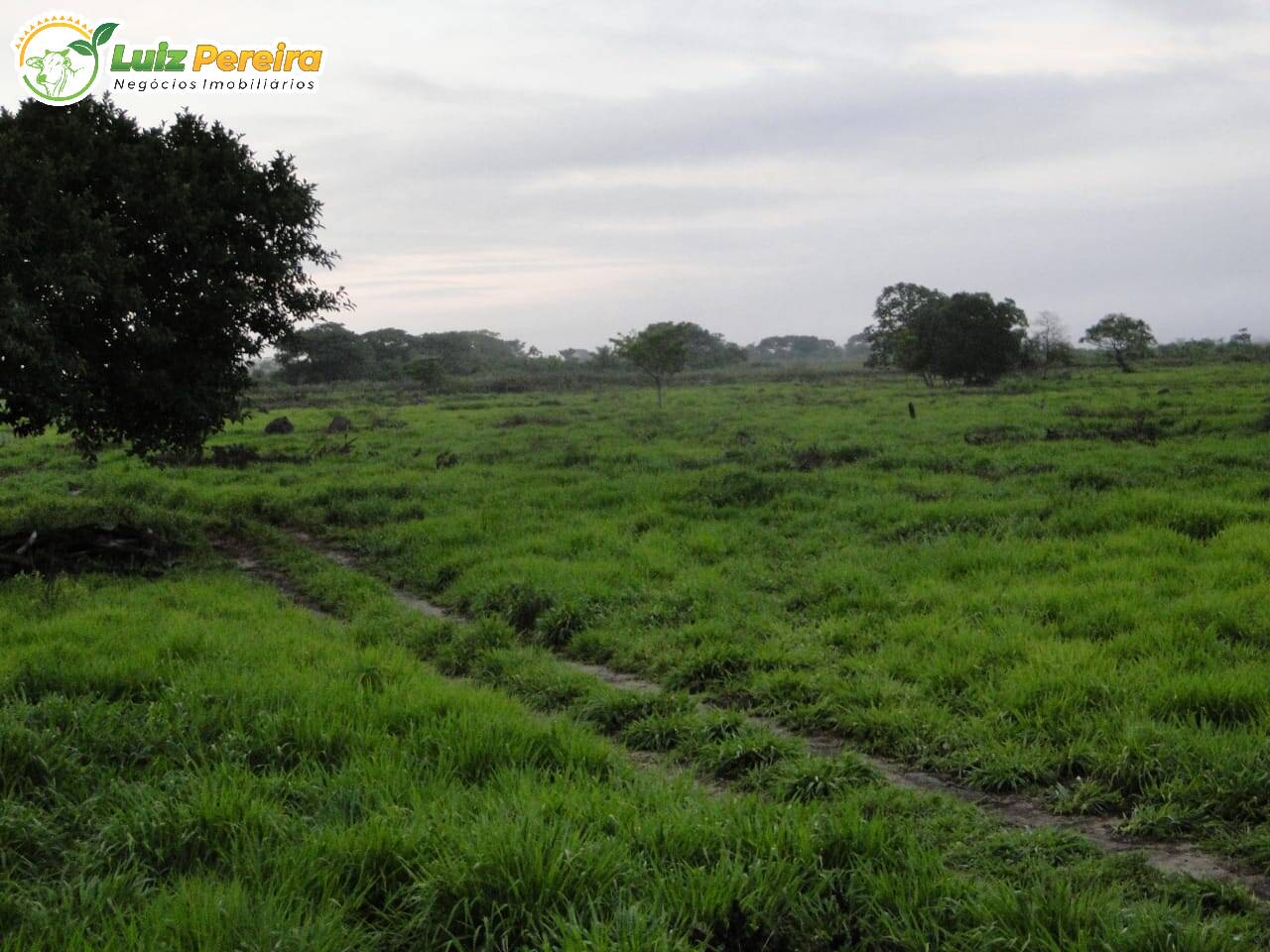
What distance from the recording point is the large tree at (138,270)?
10.4 metres

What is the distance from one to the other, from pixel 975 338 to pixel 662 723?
44050mm

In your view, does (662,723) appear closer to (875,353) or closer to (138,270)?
(138,270)

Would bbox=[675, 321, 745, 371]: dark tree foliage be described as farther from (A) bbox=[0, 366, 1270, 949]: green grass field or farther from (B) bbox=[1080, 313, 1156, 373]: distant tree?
(A) bbox=[0, 366, 1270, 949]: green grass field

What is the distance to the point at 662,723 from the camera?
6.18m

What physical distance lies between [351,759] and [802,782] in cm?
266

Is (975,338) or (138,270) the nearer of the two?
(138,270)

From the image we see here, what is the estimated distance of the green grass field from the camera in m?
3.62

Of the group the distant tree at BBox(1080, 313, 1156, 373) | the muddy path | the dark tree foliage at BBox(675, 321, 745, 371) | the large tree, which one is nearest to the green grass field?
the muddy path

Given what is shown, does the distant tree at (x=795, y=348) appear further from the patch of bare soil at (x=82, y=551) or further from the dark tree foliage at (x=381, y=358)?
the patch of bare soil at (x=82, y=551)

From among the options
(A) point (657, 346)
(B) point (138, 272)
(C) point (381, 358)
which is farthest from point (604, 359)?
(B) point (138, 272)

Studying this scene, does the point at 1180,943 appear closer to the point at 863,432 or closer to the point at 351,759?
the point at 351,759

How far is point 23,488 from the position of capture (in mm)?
16656

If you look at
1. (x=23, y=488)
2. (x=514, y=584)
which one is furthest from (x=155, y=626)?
(x=23, y=488)

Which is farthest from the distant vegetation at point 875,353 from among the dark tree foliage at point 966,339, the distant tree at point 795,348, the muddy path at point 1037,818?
the distant tree at point 795,348
